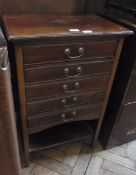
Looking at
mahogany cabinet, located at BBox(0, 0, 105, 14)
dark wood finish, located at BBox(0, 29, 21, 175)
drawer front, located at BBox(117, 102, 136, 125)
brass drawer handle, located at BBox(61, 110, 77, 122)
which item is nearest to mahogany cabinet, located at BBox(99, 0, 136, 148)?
drawer front, located at BBox(117, 102, 136, 125)

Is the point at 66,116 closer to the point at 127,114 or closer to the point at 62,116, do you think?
the point at 62,116

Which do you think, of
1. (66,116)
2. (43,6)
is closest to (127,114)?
(66,116)

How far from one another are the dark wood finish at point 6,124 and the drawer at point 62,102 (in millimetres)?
204

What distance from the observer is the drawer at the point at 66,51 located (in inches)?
31.0

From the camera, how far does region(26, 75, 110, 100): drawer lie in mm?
892

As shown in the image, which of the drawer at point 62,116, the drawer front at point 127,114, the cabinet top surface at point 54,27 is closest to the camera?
the cabinet top surface at point 54,27

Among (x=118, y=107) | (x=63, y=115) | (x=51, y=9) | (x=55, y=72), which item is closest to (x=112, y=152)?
(x=118, y=107)

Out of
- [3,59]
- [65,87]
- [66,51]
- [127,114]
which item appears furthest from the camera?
[127,114]

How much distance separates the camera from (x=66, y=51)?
834mm

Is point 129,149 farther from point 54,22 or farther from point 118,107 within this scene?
point 54,22

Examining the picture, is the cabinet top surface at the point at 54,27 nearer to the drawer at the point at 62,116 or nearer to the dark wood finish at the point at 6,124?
the dark wood finish at the point at 6,124

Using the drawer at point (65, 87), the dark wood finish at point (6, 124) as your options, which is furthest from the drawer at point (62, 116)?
the dark wood finish at point (6, 124)

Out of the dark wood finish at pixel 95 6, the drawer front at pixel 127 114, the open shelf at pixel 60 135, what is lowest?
the open shelf at pixel 60 135

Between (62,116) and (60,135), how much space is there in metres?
0.24
